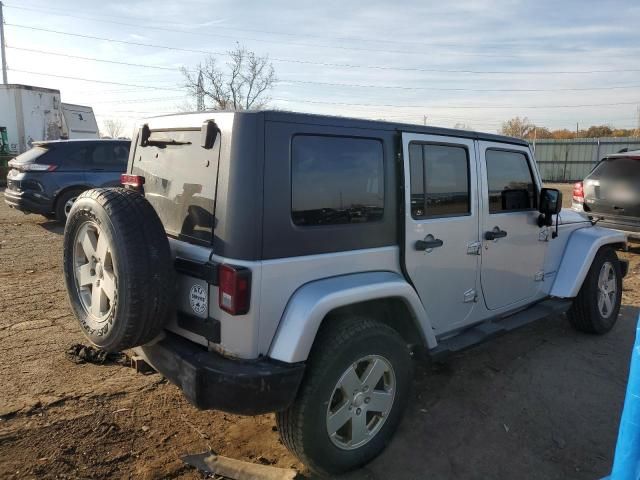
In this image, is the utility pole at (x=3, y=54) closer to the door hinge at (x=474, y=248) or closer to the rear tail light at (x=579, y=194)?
the rear tail light at (x=579, y=194)

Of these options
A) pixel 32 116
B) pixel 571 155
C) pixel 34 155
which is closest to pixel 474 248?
pixel 34 155

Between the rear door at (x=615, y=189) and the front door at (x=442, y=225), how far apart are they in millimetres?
5559

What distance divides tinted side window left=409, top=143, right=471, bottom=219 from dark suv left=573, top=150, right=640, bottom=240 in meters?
5.17

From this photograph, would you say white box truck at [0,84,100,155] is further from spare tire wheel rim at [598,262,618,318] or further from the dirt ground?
spare tire wheel rim at [598,262,618,318]

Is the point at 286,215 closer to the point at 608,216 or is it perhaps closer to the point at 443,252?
the point at 443,252

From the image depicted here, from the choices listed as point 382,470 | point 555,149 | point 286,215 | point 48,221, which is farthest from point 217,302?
point 555,149

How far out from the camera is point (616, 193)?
8.05 metres

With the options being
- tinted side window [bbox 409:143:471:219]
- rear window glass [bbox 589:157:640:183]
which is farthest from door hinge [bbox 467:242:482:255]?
rear window glass [bbox 589:157:640:183]

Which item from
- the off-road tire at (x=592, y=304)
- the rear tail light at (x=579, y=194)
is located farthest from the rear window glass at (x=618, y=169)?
the off-road tire at (x=592, y=304)

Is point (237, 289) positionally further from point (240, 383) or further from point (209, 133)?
point (209, 133)

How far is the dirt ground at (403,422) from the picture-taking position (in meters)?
2.95

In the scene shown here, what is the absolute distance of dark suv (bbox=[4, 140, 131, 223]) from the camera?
32.8 ft

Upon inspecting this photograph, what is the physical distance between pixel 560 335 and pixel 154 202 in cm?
414

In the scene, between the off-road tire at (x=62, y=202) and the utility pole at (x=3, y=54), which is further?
the utility pole at (x=3, y=54)
